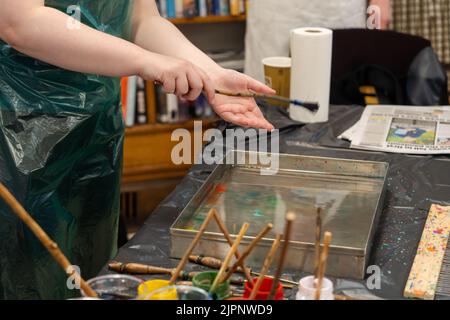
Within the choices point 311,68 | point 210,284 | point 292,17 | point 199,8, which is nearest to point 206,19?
point 199,8

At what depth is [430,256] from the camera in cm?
124

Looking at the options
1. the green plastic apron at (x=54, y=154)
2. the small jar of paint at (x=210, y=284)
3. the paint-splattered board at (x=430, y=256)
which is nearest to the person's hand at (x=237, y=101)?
the green plastic apron at (x=54, y=154)

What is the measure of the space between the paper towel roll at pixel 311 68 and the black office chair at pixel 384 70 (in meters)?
0.29

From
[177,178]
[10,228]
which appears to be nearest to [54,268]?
[10,228]

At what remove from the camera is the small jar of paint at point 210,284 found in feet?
3.24

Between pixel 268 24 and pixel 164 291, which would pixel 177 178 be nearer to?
pixel 268 24

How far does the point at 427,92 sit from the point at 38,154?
1210 millimetres

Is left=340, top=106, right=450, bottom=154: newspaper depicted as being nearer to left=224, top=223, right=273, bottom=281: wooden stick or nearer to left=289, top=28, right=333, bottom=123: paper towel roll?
left=289, top=28, right=333, bottom=123: paper towel roll

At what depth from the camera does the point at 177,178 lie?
325cm

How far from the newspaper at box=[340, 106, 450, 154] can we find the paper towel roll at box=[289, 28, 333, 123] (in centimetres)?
12

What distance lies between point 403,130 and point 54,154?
2.91 feet

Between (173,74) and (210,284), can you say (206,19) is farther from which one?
(210,284)

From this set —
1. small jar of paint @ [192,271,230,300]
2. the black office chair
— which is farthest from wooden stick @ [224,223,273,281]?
the black office chair
